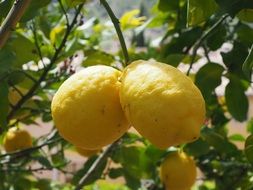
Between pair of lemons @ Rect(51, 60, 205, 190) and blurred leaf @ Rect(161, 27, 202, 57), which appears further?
blurred leaf @ Rect(161, 27, 202, 57)

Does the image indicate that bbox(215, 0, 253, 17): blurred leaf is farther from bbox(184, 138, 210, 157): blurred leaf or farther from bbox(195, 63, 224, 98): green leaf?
bbox(184, 138, 210, 157): blurred leaf

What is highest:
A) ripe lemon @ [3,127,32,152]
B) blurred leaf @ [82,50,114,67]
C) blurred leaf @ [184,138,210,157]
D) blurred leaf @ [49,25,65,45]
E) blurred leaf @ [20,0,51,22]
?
blurred leaf @ [20,0,51,22]

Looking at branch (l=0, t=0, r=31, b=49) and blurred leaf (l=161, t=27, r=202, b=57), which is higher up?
branch (l=0, t=0, r=31, b=49)

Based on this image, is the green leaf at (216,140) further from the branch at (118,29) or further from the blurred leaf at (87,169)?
the branch at (118,29)

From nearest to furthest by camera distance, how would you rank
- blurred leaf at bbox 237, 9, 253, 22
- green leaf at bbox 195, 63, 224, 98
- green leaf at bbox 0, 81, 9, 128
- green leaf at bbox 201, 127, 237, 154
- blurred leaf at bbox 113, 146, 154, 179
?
1. blurred leaf at bbox 237, 9, 253, 22
2. green leaf at bbox 0, 81, 9, 128
3. green leaf at bbox 195, 63, 224, 98
4. green leaf at bbox 201, 127, 237, 154
5. blurred leaf at bbox 113, 146, 154, 179

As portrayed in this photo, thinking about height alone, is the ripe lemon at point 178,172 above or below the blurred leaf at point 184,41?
below

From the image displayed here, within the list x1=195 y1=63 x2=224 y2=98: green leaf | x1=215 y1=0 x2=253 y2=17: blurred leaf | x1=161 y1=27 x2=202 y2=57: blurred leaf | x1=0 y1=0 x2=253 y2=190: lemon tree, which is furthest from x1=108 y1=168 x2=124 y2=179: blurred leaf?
x1=215 y1=0 x2=253 y2=17: blurred leaf

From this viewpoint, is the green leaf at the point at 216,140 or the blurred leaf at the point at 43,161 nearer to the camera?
the green leaf at the point at 216,140

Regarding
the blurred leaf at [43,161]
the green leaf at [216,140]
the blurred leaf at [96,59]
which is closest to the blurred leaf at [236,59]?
the green leaf at [216,140]

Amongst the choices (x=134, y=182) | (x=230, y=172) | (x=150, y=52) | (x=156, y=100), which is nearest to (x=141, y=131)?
(x=156, y=100)
